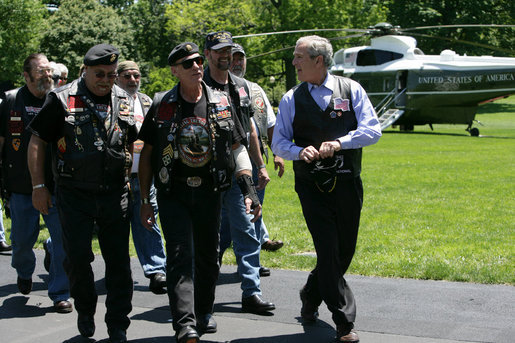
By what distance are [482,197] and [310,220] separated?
818 cm

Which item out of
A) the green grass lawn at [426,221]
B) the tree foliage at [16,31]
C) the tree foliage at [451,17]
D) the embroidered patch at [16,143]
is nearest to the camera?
the embroidered patch at [16,143]

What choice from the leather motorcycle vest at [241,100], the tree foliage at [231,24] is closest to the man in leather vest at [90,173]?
the leather motorcycle vest at [241,100]

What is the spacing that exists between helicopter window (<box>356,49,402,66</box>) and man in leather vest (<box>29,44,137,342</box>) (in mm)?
30675

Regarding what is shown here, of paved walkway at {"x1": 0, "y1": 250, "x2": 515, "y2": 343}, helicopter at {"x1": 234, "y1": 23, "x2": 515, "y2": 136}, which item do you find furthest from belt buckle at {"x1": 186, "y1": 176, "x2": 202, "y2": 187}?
helicopter at {"x1": 234, "y1": 23, "x2": 515, "y2": 136}

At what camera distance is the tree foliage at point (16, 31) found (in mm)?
46406

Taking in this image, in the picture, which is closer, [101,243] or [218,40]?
[101,243]

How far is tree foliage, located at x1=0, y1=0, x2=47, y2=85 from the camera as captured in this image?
46406 millimetres

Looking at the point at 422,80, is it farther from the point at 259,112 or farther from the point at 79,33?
the point at 79,33

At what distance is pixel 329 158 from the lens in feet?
15.8

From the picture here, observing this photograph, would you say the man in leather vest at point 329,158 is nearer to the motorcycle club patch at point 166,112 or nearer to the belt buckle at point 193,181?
the belt buckle at point 193,181

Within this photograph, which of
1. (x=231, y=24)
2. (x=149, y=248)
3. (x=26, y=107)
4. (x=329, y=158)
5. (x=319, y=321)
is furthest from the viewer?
(x=231, y=24)

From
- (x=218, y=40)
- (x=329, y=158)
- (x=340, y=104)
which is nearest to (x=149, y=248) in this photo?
(x=218, y=40)

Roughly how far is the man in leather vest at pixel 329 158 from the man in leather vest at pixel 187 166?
0.48m

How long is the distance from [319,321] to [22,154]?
308 cm
